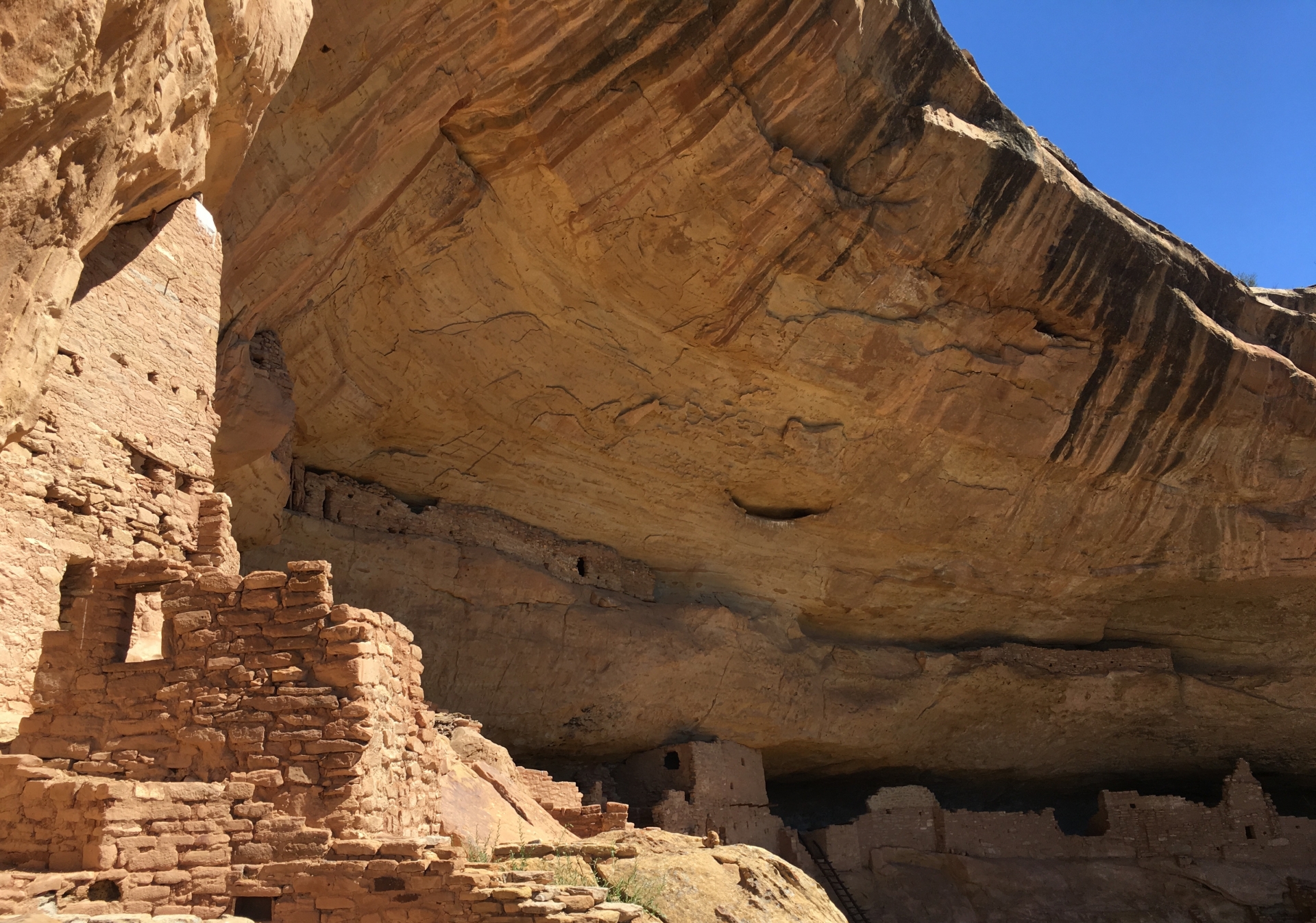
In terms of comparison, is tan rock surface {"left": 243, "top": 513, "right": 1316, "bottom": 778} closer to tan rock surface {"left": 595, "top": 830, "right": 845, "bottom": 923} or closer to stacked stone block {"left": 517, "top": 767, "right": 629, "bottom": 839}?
stacked stone block {"left": 517, "top": 767, "right": 629, "bottom": 839}

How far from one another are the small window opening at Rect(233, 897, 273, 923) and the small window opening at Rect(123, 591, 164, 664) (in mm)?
1278

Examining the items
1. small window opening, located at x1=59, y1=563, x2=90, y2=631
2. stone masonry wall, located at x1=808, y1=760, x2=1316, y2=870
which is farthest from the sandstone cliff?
small window opening, located at x1=59, y1=563, x2=90, y2=631

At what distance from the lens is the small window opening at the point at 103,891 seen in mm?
4684

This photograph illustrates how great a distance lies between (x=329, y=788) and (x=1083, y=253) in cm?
1180

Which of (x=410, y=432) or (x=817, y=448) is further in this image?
(x=817, y=448)

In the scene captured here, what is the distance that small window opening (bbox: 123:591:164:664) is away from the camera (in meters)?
5.76

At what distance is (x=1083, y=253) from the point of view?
1404cm

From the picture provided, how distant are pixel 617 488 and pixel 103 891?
1044 cm

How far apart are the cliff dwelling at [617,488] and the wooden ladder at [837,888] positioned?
11 cm

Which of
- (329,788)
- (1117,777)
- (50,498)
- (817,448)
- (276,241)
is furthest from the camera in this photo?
(1117,777)

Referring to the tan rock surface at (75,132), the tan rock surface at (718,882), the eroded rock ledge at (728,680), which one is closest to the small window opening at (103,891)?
the tan rock surface at (75,132)

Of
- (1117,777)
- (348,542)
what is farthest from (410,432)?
(1117,777)

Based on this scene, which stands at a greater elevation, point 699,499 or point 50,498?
point 699,499

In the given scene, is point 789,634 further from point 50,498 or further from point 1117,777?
point 50,498
